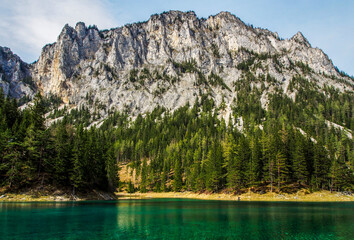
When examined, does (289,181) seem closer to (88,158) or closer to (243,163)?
(243,163)

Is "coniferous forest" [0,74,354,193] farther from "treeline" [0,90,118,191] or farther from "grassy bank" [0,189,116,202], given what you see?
"grassy bank" [0,189,116,202]

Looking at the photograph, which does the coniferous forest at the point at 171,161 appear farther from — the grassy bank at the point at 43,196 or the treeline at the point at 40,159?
the grassy bank at the point at 43,196

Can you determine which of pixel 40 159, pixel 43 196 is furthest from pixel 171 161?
pixel 43 196

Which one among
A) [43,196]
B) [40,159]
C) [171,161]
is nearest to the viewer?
[43,196]

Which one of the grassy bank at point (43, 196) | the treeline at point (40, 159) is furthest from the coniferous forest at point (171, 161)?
the grassy bank at point (43, 196)

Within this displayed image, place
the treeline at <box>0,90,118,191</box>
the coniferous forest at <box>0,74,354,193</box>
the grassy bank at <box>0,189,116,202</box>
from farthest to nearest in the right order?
1. the coniferous forest at <box>0,74,354,193</box>
2. the treeline at <box>0,90,118,191</box>
3. the grassy bank at <box>0,189,116,202</box>

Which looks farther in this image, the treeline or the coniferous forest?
the coniferous forest

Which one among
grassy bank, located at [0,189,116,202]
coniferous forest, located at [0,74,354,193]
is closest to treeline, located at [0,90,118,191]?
coniferous forest, located at [0,74,354,193]

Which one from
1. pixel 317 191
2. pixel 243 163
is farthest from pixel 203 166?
pixel 317 191

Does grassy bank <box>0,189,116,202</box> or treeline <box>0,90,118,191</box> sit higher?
treeline <box>0,90,118,191</box>

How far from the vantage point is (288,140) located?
87.0 meters

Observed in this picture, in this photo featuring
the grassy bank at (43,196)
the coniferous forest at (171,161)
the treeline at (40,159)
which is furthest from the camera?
the coniferous forest at (171,161)

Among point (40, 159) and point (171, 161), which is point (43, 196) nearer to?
point (40, 159)

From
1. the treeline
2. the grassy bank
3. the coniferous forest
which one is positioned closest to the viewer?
the grassy bank
